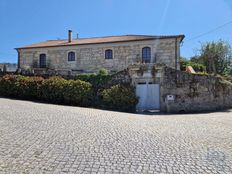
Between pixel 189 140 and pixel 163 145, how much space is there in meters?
1.12

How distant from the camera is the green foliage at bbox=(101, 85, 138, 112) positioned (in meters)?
15.9

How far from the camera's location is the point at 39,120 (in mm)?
9180

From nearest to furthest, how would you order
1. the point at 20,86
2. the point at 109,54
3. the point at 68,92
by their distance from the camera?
the point at 68,92 < the point at 20,86 < the point at 109,54

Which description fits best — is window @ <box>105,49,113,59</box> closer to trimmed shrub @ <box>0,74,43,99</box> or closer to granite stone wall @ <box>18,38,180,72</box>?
granite stone wall @ <box>18,38,180,72</box>

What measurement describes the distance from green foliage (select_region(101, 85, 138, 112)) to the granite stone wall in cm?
975

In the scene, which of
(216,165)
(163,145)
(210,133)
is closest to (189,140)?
(163,145)

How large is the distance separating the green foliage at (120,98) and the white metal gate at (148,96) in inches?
24.2

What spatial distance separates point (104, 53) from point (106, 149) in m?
21.2

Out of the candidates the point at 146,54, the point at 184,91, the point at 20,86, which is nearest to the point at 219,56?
the point at 146,54

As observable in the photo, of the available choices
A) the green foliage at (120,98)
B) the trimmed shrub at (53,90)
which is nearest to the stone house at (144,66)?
the green foliage at (120,98)

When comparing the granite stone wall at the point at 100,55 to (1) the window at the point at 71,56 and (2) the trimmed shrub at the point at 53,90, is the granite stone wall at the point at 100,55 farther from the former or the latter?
(2) the trimmed shrub at the point at 53,90

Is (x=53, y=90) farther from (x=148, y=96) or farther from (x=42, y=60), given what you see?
(x=42, y=60)

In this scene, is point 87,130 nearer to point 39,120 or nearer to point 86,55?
point 39,120

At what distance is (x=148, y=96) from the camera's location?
16609mm
